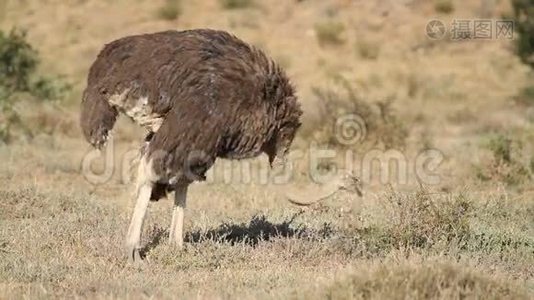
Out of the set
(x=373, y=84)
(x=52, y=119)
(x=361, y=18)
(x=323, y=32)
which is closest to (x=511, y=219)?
(x=52, y=119)

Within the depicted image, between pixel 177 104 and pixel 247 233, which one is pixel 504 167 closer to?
pixel 247 233

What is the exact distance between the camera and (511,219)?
9.88 meters

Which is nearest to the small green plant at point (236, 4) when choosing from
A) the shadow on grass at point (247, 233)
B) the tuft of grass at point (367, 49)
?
the tuft of grass at point (367, 49)

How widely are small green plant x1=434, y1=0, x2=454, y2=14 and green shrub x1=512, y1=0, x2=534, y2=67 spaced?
44.4ft

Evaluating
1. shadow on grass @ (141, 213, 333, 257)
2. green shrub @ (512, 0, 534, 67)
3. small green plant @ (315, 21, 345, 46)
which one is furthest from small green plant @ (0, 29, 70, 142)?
small green plant @ (315, 21, 345, 46)

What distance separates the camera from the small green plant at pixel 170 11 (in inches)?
1266

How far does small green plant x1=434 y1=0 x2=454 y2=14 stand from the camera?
31969mm

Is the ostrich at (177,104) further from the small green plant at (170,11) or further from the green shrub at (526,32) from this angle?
the small green plant at (170,11)

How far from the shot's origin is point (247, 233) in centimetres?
887

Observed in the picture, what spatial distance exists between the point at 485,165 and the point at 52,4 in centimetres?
2250

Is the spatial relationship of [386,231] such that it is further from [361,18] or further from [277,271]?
[361,18]

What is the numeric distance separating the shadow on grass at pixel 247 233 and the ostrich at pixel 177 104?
0.64 meters

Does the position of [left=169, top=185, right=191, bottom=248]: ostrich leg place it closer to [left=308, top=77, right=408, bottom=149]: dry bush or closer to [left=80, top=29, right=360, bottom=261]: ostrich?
[left=80, top=29, right=360, bottom=261]: ostrich

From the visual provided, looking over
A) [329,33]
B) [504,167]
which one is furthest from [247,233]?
[329,33]
